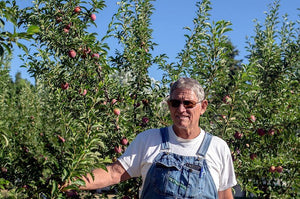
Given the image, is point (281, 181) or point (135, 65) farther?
point (281, 181)

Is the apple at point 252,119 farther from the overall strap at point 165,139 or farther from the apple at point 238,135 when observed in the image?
the overall strap at point 165,139

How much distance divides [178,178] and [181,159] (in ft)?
0.44

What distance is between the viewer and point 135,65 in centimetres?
475

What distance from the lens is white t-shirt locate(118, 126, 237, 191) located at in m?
2.66

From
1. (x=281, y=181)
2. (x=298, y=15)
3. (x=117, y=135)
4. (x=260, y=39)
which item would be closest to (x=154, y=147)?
(x=117, y=135)

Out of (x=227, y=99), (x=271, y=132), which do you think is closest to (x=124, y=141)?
(x=227, y=99)

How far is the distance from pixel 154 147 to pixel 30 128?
3.92 meters

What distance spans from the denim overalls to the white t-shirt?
0.05 m

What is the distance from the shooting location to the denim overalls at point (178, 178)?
2486 millimetres

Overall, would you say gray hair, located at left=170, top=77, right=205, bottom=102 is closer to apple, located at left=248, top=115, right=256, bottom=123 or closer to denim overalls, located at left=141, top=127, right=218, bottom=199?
denim overalls, located at left=141, top=127, right=218, bottom=199

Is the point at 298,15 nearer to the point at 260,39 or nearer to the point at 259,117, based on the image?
the point at 260,39

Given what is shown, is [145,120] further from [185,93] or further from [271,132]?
[185,93]

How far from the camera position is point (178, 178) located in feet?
8.27

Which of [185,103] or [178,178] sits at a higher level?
[185,103]
